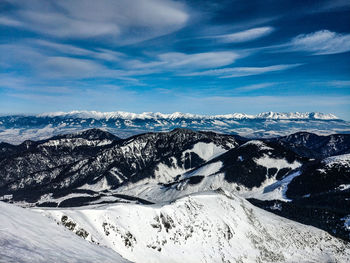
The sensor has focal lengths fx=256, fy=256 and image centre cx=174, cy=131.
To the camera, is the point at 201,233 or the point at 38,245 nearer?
the point at 38,245

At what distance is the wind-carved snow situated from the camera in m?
67.8

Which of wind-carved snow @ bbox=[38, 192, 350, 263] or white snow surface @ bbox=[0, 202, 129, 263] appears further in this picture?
wind-carved snow @ bbox=[38, 192, 350, 263]

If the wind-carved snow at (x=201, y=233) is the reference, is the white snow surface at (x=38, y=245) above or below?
above

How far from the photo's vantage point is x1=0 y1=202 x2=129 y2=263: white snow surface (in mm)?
23016

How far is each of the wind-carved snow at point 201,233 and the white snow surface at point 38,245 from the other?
2688 cm

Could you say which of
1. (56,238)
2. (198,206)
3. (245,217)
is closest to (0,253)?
(56,238)

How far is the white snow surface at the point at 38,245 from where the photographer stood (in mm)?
23016

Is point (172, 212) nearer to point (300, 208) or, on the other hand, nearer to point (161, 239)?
point (161, 239)

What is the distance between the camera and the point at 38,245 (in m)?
27.9

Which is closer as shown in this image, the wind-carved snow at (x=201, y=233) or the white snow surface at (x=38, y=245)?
the white snow surface at (x=38, y=245)

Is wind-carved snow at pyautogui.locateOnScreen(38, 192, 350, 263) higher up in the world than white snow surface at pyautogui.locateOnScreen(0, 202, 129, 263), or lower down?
lower down

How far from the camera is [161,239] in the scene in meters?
75.0

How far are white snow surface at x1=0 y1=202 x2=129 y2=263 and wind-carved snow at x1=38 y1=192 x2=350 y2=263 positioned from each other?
2688cm

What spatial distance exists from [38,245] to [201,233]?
64.2m
